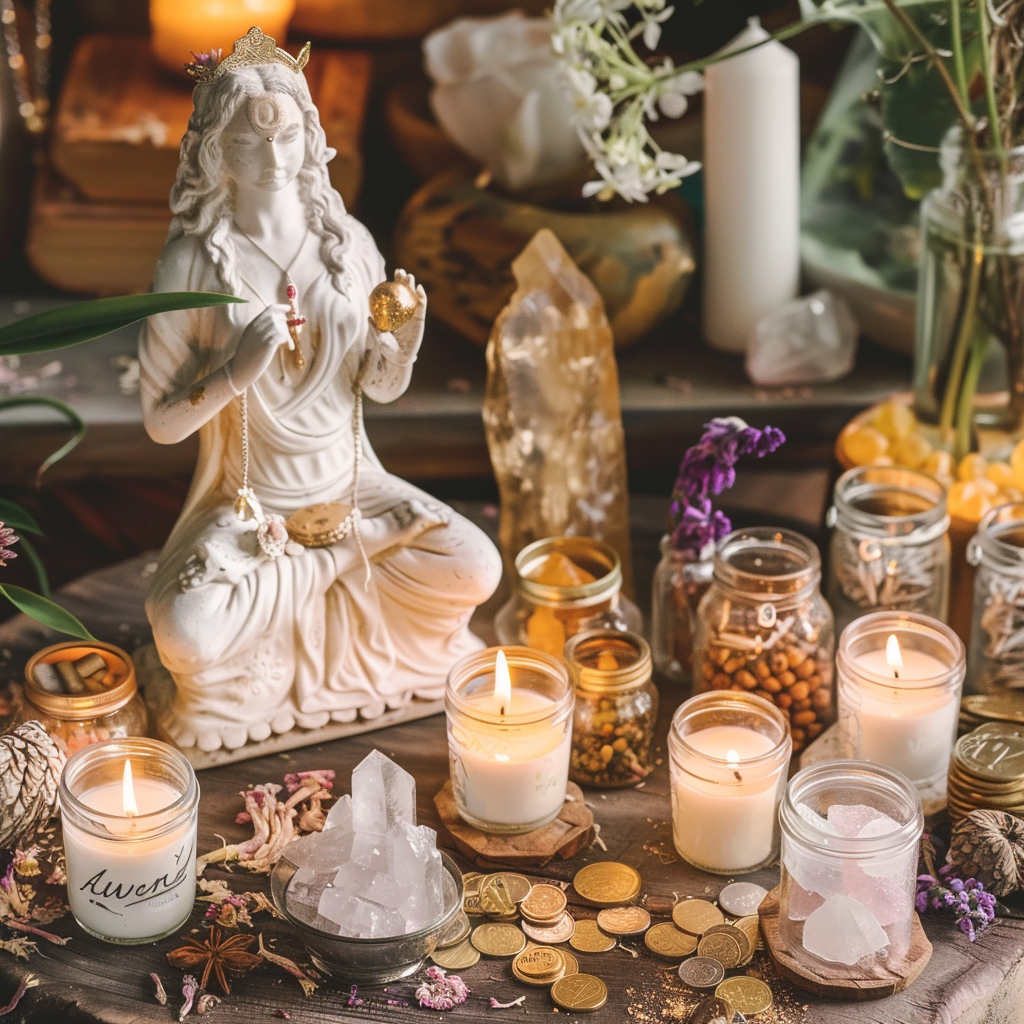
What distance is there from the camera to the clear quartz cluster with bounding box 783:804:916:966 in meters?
1.34

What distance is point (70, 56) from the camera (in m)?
2.82

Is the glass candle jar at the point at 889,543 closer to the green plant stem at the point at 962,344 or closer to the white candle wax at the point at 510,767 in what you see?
the green plant stem at the point at 962,344

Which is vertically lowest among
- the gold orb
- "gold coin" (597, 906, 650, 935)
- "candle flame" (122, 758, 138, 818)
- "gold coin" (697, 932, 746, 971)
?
"gold coin" (597, 906, 650, 935)

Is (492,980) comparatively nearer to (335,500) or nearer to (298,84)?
(335,500)

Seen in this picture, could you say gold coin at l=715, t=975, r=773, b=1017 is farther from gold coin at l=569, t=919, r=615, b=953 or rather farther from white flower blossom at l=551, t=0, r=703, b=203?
white flower blossom at l=551, t=0, r=703, b=203

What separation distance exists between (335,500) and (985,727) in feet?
2.37

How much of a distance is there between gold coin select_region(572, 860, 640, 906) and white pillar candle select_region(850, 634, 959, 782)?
0.92ft

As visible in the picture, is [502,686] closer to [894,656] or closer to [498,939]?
[498,939]

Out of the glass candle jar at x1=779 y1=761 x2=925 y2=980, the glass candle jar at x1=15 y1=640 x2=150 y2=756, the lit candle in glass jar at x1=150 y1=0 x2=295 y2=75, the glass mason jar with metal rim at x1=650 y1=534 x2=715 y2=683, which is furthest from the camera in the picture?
the lit candle in glass jar at x1=150 y1=0 x2=295 y2=75

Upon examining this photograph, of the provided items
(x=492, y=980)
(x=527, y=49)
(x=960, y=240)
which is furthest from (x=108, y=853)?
(x=527, y=49)

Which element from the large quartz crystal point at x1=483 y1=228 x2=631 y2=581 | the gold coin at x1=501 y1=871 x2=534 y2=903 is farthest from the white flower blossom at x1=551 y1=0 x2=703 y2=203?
the gold coin at x1=501 y1=871 x2=534 y2=903

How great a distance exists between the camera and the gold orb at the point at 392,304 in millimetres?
1552

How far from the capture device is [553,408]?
6.20 ft

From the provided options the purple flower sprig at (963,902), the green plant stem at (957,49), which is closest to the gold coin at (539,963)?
the purple flower sprig at (963,902)
